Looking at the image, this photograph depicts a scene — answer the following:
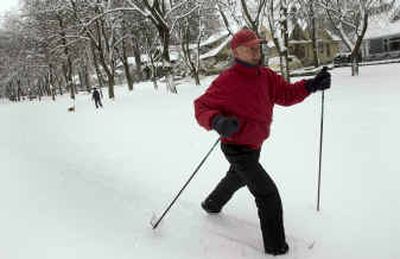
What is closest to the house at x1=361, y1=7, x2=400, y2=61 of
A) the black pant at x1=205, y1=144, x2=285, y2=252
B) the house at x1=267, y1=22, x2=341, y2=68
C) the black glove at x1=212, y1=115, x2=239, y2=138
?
the house at x1=267, y1=22, x2=341, y2=68

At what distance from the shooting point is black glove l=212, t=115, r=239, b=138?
4.17 metres

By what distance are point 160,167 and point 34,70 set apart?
6479 cm

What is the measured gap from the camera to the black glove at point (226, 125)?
4168 millimetres

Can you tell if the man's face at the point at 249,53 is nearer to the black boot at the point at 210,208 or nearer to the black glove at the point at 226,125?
the black glove at the point at 226,125

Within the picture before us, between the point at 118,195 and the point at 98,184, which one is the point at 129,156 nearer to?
the point at 98,184

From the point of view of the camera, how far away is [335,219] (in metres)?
5.30

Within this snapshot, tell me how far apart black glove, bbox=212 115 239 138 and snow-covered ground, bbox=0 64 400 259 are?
3.68 ft

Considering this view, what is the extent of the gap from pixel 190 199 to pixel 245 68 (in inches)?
95.9

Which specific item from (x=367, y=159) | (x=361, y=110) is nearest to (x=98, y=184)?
(x=367, y=159)

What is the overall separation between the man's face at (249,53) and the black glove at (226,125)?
54 cm

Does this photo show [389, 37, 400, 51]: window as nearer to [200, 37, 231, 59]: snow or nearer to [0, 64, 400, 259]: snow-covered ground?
[200, 37, 231, 59]: snow

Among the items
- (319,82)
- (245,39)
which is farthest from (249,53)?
(319,82)

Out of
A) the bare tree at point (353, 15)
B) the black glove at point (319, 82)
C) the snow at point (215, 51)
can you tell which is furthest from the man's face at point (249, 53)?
the snow at point (215, 51)

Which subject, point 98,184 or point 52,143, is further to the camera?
point 52,143
